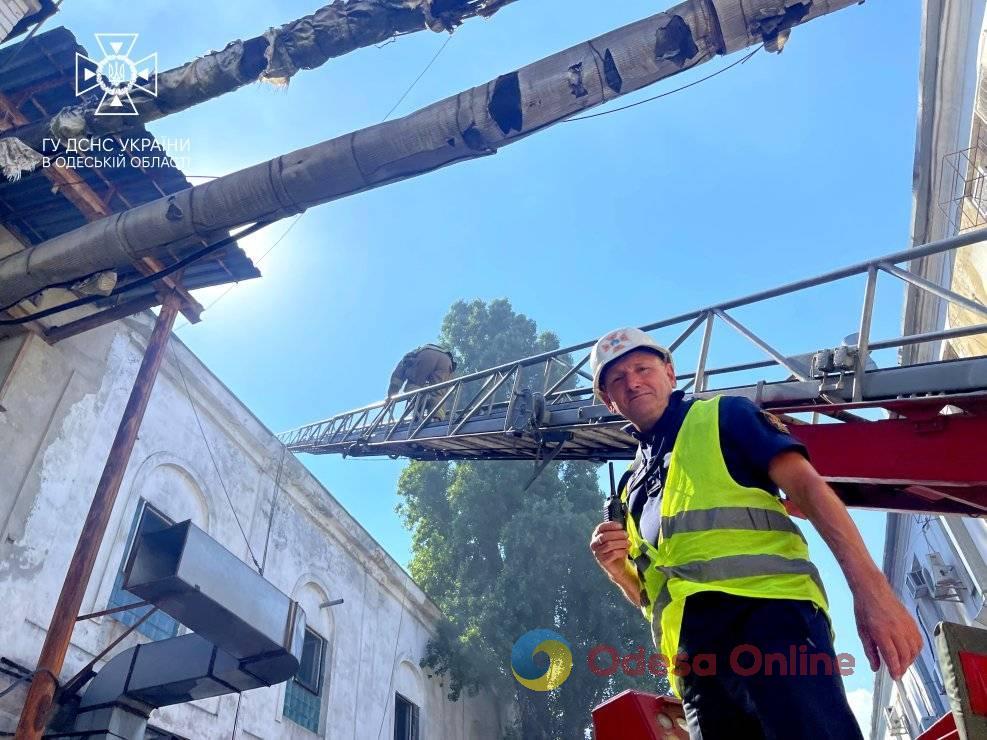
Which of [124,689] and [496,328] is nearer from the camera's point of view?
[124,689]

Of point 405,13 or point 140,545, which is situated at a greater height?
point 405,13

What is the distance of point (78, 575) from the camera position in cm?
563

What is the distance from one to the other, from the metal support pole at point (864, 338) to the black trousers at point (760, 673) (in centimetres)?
350

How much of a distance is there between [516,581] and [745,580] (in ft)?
51.0

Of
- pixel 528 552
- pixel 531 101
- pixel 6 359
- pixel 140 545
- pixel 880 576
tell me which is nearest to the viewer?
pixel 880 576

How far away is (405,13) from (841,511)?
4.67 metres

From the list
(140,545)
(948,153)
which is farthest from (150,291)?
(948,153)

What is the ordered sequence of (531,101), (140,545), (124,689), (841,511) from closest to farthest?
(841,511), (531,101), (140,545), (124,689)

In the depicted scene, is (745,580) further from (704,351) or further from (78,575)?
(78,575)

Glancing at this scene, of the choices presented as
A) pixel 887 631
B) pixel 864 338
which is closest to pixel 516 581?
pixel 864 338

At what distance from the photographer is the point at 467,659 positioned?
1522 cm

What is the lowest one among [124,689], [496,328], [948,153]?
[124,689]

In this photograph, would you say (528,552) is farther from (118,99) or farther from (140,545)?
(118,99)

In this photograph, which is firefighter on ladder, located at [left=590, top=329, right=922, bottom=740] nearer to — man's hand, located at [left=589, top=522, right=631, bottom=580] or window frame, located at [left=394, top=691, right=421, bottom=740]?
man's hand, located at [left=589, top=522, right=631, bottom=580]
